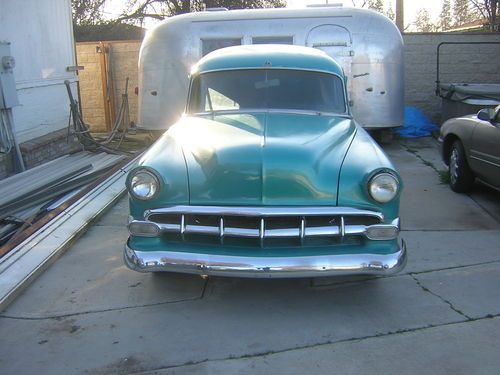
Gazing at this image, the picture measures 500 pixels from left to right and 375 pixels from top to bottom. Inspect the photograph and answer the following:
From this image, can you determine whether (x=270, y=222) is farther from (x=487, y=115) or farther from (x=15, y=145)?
(x=15, y=145)

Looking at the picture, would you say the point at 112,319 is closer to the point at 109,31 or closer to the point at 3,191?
the point at 3,191

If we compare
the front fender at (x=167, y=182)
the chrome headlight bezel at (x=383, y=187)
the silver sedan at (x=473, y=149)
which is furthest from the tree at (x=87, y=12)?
the chrome headlight bezel at (x=383, y=187)

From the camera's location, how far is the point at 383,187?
371cm

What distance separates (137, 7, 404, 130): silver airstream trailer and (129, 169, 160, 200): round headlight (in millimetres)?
6135

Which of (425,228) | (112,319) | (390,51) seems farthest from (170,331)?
(390,51)

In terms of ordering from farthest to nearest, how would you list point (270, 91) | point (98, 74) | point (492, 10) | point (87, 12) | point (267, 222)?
1. point (87, 12)
2. point (492, 10)
3. point (98, 74)
4. point (270, 91)
5. point (267, 222)

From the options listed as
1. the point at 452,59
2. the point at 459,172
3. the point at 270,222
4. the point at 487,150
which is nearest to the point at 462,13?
the point at 452,59

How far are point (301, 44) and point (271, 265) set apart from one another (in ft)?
22.0

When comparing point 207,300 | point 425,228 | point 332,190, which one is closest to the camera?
point 332,190

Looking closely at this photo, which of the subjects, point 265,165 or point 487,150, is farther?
point 487,150

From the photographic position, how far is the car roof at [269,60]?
5312 millimetres

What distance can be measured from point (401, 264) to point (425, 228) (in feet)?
7.32

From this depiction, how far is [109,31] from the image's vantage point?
66.3 feet

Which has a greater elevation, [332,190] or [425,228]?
[332,190]
